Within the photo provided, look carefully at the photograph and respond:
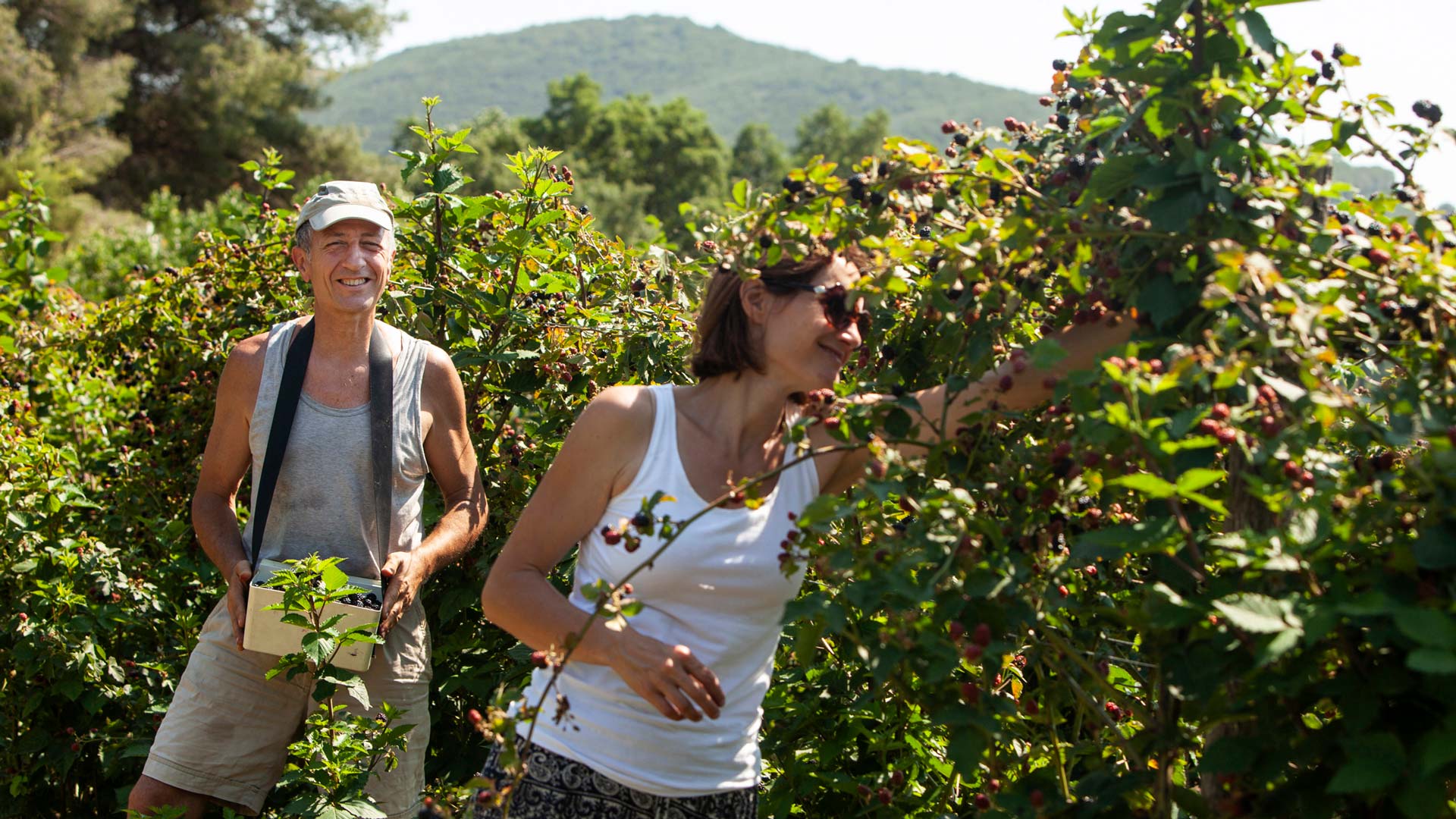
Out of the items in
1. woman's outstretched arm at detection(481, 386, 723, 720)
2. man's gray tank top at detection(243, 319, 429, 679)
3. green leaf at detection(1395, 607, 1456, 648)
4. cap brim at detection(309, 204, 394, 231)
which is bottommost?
man's gray tank top at detection(243, 319, 429, 679)

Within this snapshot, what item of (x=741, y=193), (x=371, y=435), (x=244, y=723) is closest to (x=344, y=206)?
(x=371, y=435)

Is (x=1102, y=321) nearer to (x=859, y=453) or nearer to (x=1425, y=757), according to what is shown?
(x=859, y=453)

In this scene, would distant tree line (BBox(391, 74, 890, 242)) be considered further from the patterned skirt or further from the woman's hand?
the woman's hand

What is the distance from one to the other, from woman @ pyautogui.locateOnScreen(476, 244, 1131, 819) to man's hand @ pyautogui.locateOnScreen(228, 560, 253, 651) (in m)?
0.96

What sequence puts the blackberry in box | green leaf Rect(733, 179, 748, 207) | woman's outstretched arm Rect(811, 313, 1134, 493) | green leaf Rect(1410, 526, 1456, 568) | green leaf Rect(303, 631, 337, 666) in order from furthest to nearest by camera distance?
the blackberry in box, green leaf Rect(303, 631, 337, 666), green leaf Rect(733, 179, 748, 207), woman's outstretched arm Rect(811, 313, 1134, 493), green leaf Rect(1410, 526, 1456, 568)

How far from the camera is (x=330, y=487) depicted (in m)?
3.04

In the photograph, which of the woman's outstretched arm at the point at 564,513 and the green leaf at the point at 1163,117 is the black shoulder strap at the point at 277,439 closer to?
the woman's outstretched arm at the point at 564,513

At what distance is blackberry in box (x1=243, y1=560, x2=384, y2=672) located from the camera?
285 centimetres

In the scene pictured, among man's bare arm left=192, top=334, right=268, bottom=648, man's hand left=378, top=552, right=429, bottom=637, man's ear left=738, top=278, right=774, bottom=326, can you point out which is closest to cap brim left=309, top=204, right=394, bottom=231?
man's bare arm left=192, top=334, right=268, bottom=648

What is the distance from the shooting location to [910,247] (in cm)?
201

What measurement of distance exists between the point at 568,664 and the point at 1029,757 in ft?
2.60

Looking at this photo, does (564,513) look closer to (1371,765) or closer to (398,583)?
(398,583)

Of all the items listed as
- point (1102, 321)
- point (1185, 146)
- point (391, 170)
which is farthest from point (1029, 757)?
point (391, 170)

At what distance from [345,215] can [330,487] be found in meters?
0.64
